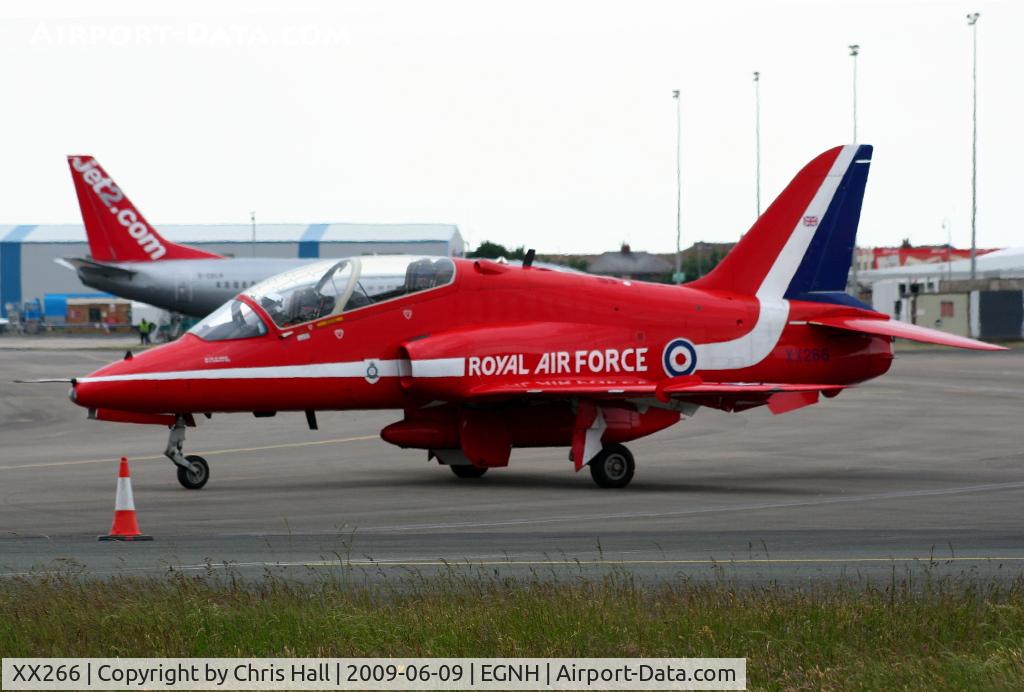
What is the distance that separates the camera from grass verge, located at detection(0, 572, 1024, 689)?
27.2 feet

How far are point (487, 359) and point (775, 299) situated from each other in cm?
453

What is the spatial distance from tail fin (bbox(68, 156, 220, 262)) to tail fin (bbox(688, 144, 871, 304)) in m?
38.6

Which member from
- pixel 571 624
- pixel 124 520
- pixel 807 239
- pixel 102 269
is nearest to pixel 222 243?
pixel 102 269

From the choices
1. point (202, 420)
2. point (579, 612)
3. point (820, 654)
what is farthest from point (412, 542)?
point (202, 420)

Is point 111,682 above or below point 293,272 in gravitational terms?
below

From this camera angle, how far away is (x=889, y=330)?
20109mm

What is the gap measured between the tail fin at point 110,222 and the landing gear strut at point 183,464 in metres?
38.5

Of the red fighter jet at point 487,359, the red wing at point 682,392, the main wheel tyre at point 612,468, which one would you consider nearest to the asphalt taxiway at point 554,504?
the main wheel tyre at point 612,468

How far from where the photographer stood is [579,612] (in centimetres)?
933

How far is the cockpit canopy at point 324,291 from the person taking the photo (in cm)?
1894

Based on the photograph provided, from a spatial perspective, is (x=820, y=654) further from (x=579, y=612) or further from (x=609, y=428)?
(x=609, y=428)

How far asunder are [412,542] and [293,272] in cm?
661

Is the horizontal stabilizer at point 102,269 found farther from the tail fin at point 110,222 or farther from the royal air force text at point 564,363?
the royal air force text at point 564,363

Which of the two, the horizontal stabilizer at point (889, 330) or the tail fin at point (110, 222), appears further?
the tail fin at point (110, 222)
